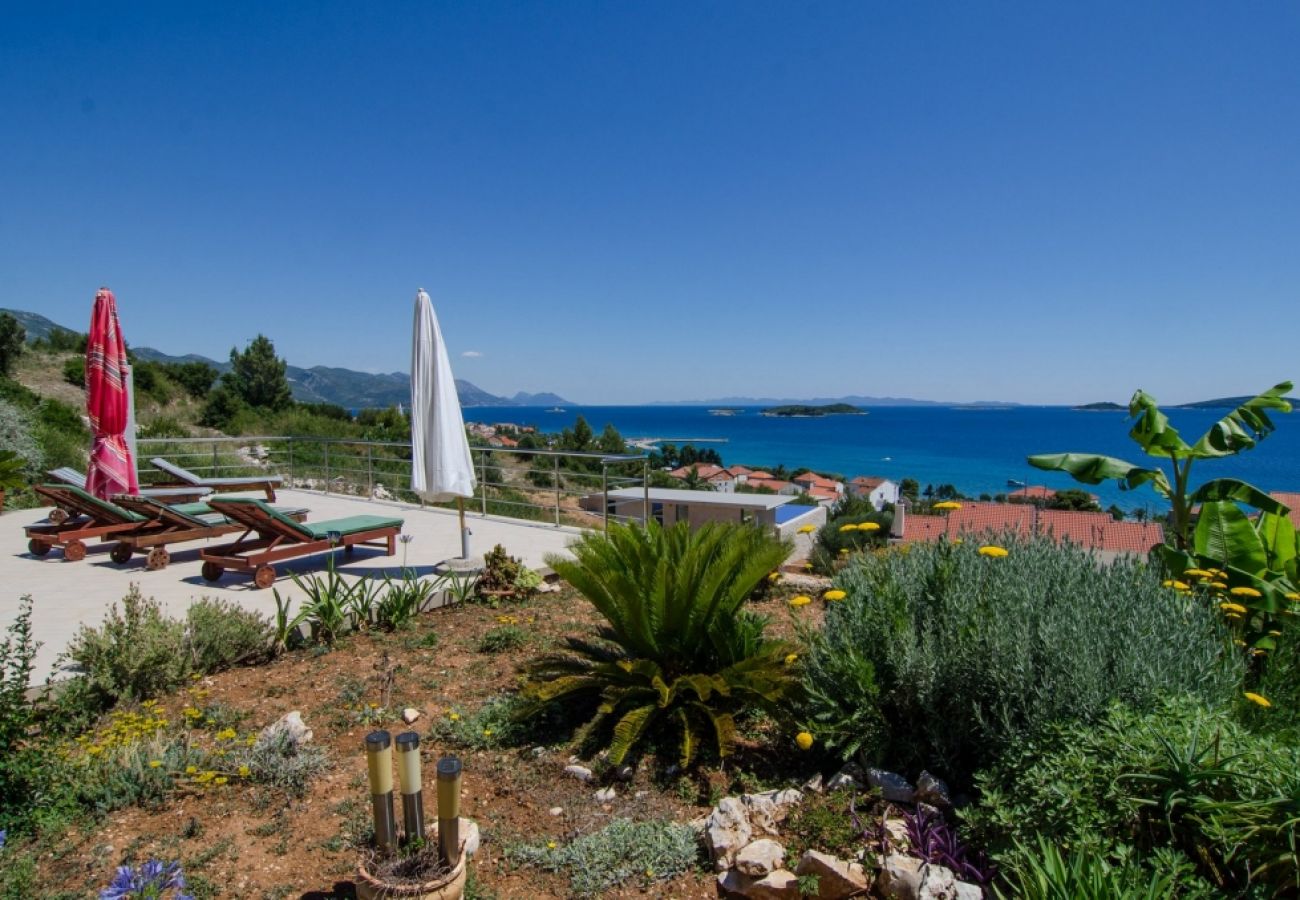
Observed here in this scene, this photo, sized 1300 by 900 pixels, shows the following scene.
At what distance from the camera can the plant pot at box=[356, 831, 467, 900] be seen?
2143mm

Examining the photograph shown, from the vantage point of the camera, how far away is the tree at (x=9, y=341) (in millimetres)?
24234

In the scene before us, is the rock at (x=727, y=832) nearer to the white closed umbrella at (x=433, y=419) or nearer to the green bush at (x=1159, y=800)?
the green bush at (x=1159, y=800)

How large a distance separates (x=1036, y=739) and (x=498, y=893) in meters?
2.06

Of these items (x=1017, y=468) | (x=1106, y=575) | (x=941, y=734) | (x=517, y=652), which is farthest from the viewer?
(x=1017, y=468)

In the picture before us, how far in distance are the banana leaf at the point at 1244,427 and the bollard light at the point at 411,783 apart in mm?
6295

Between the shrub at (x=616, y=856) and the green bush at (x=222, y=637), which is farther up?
the green bush at (x=222, y=637)

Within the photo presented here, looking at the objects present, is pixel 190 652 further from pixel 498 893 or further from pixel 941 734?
pixel 941 734

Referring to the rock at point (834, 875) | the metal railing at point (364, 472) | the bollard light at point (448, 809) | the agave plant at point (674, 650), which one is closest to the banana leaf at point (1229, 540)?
the agave plant at point (674, 650)

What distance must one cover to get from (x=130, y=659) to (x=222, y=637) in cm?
60

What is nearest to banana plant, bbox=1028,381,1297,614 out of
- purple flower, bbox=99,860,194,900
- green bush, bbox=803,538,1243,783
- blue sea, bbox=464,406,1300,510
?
green bush, bbox=803,538,1243,783

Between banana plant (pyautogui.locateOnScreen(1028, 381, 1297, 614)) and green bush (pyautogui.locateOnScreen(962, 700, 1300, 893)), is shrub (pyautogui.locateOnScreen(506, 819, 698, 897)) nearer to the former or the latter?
green bush (pyautogui.locateOnScreen(962, 700, 1300, 893))

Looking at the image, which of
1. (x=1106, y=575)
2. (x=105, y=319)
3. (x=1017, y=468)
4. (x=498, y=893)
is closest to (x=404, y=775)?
(x=498, y=893)

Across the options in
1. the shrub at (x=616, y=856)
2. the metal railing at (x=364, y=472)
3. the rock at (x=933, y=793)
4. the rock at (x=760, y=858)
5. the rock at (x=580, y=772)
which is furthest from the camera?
the metal railing at (x=364, y=472)

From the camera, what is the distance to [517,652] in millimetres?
4730
